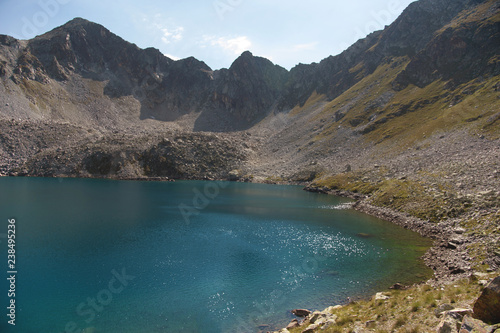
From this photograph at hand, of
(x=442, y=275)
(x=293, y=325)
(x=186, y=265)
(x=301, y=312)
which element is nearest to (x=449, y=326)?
Answer: (x=293, y=325)

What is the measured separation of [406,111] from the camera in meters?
138

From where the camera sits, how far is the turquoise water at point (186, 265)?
2347cm

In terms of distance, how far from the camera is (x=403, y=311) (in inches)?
672

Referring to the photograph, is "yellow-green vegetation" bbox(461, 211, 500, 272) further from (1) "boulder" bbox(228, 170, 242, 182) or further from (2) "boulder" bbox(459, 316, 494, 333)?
(1) "boulder" bbox(228, 170, 242, 182)

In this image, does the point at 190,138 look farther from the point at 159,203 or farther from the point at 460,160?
the point at 460,160

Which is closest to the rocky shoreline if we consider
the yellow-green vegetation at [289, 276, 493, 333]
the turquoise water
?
the yellow-green vegetation at [289, 276, 493, 333]

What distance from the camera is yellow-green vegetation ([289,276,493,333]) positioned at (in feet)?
49.1

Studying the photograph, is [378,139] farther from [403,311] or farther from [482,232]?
[403,311]

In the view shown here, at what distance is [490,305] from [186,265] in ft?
96.5

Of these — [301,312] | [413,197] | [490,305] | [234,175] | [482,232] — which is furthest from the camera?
[234,175]

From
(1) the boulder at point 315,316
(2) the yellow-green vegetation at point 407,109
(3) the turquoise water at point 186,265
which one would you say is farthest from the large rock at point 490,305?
(2) the yellow-green vegetation at point 407,109

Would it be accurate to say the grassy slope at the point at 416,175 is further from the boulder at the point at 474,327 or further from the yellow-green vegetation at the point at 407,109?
the boulder at the point at 474,327

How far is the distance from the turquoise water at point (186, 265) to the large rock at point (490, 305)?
1447 cm

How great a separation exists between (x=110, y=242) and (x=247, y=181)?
103 meters
